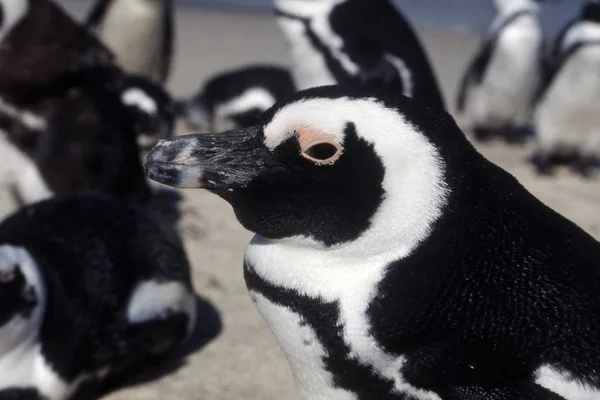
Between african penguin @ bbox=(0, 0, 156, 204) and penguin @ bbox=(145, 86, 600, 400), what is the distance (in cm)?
205

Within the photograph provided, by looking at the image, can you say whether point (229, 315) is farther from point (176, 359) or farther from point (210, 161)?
point (210, 161)

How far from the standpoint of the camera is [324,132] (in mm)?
1664

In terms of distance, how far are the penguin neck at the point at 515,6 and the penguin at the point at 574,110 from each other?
1.09 m

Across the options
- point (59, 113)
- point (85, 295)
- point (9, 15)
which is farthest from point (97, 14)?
point (85, 295)

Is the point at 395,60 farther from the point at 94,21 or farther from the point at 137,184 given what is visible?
the point at 94,21

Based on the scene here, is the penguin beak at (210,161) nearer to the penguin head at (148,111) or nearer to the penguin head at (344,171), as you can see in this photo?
the penguin head at (344,171)

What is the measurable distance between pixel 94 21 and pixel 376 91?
20.2 ft

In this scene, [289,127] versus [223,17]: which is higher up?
[289,127]

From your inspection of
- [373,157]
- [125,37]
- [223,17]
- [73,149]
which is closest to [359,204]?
[373,157]

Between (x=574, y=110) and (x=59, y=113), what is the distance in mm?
3427

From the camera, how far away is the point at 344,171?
65.9 inches

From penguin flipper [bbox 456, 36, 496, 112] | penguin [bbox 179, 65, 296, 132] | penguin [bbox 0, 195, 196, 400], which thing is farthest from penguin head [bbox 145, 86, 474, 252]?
penguin flipper [bbox 456, 36, 496, 112]

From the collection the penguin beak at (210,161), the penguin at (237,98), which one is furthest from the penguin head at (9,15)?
the penguin beak at (210,161)

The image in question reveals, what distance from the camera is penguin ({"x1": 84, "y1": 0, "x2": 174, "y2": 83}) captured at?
291 inches
